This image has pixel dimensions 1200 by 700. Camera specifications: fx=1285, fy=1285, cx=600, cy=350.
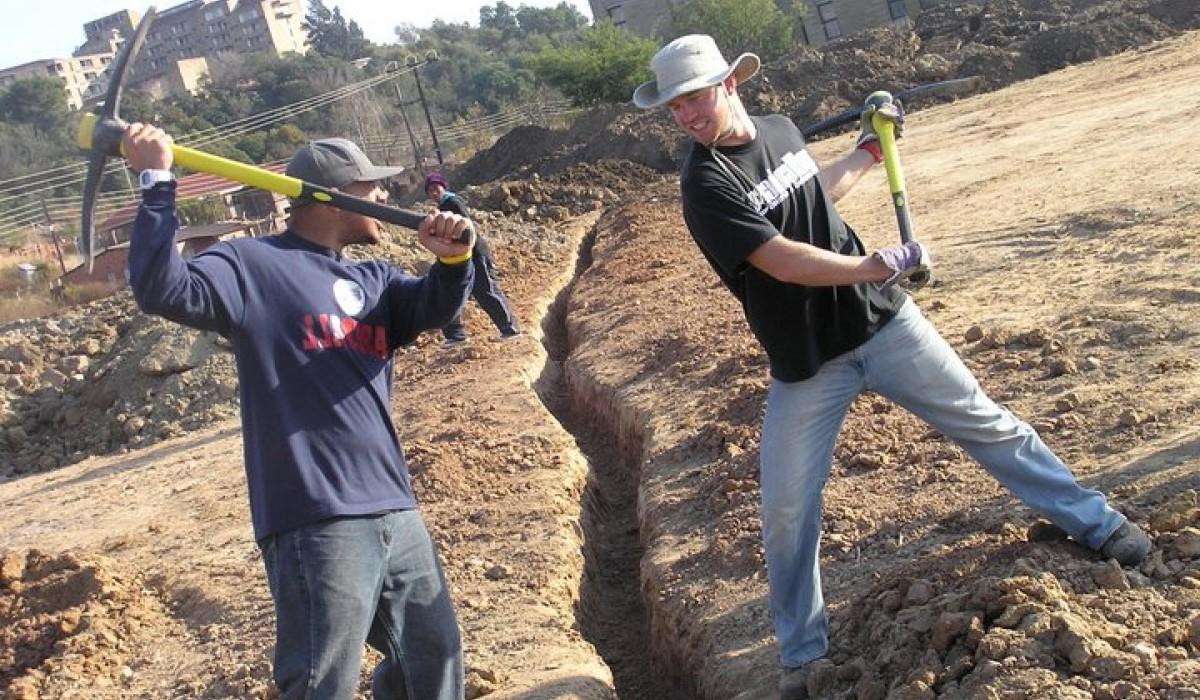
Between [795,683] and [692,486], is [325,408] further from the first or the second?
[692,486]

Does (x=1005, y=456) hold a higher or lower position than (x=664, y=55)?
lower

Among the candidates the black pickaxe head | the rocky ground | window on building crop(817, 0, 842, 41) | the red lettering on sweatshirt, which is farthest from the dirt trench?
window on building crop(817, 0, 842, 41)

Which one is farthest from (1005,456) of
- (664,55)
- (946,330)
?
(946,330)

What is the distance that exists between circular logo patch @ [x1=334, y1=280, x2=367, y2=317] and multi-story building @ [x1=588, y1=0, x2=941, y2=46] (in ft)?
137

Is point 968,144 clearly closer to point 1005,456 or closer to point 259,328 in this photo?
point 1005,456

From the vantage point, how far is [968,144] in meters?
17.9

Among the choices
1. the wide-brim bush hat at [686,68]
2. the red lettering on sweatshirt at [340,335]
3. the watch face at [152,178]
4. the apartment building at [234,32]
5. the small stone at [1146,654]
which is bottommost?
the small stone at [1146,654]

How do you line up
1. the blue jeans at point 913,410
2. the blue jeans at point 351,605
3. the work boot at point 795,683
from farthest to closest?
the work boot at point 795,683, the blue jeans at point 913,410, the blue jeans at point 351,605

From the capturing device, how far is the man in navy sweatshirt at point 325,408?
131 inches

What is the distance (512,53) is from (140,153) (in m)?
88.3

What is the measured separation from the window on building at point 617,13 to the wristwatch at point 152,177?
53.9 metres

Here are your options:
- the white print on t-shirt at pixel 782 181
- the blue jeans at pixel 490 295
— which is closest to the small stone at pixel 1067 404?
the white print on t-shirt at pixel 782 181

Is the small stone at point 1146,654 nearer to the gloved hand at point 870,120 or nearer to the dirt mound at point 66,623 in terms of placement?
the gloved hand at point 870,120

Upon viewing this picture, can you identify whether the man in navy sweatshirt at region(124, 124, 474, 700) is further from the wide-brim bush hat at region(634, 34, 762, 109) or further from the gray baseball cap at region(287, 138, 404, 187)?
the wide-brim bush hat at region(634, 34, 762, 109)
